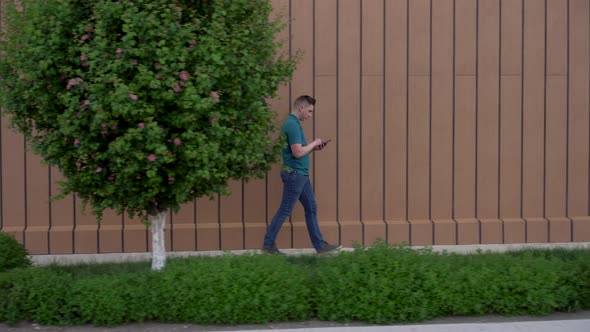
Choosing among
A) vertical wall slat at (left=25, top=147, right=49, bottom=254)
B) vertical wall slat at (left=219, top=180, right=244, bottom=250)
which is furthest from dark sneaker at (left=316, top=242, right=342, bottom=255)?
vertical wall slat at (left=25, top=147, right=49, bottom=254)

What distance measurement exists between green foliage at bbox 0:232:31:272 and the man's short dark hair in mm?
3353

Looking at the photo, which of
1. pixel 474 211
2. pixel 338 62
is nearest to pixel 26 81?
pixel 338 62

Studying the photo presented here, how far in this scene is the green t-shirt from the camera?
8.61 m

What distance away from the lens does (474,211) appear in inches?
384

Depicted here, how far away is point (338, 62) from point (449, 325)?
4019 mm

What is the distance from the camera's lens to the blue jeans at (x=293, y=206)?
8711mm

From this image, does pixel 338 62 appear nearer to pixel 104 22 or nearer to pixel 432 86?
pixel 432 86

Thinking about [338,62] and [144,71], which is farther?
[338,62]

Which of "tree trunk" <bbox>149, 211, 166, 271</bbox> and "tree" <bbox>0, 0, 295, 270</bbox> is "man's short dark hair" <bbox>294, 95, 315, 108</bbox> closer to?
"tree" <bbox>0, 0, 295, 270</bbox>

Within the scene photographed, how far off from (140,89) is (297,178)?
2669 mm

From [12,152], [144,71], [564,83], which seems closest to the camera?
[144,71]

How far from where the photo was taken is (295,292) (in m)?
6.68

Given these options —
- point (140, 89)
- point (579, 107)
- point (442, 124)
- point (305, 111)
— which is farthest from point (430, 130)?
point (140, 89)

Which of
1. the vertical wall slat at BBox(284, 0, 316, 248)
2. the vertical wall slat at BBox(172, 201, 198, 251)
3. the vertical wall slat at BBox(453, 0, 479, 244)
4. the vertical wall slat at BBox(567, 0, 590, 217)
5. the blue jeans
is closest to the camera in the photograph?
the blue jeans
